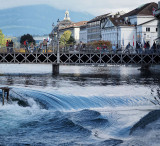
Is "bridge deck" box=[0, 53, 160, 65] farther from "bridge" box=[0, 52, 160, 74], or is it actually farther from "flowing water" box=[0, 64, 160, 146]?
"flowing water" box=[0, 64, 160, 146]

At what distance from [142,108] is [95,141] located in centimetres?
869

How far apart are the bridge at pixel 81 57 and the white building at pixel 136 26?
77927 mm

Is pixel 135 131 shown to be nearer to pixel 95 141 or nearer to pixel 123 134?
pixel 123 134

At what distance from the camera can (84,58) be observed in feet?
219

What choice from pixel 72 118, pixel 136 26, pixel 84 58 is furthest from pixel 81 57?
pixel 136 26

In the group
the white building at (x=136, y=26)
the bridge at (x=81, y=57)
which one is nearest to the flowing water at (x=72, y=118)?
the bridge at (x=81, y=57)

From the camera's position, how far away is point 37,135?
1792 centimetres

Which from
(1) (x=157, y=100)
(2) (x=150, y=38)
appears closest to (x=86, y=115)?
(1) (x=157, y=100)

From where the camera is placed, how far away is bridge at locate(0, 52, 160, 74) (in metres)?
62.7

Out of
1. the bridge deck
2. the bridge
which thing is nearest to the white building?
the bridge deck

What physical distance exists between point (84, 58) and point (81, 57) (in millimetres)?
2726

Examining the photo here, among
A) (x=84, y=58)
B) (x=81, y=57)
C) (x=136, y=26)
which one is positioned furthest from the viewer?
(x=136, y=26)

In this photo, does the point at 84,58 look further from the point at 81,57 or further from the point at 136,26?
the point at 136,26

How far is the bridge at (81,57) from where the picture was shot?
62.7 meters
